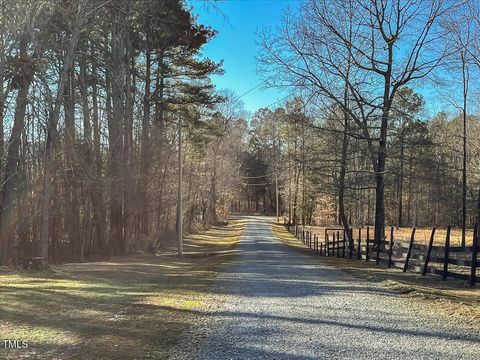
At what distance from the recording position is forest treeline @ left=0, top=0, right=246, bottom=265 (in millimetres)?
13508

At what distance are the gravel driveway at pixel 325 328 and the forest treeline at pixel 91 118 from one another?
824cm

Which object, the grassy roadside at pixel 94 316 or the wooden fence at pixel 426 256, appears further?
the wooden fence at pixel 426 256

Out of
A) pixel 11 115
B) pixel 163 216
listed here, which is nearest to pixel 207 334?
pixel 11 115

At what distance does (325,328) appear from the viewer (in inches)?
240

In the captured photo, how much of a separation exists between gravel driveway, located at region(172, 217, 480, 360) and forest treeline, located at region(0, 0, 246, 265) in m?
8.24

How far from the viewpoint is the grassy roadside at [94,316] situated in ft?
16.9

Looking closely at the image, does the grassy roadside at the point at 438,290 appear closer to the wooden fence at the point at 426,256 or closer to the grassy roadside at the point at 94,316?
the wooden fence at the point at 426,256

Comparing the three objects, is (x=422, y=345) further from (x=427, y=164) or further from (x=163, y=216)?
(x=163, y=216)

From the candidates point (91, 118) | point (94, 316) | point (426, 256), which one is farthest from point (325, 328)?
point (91, 118)

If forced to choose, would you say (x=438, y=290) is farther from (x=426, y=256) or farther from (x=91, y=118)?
(x=91, y=118)

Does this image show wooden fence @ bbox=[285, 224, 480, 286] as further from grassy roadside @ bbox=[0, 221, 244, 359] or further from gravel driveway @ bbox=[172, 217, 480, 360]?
grassy roadside @ bbox=[0, 221, 244, 359]

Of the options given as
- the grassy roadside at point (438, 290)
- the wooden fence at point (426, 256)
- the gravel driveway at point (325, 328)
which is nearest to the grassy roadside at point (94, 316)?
the gravel driveway at point (325, 328)

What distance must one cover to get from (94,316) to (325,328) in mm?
3274

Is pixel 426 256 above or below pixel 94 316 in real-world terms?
above
